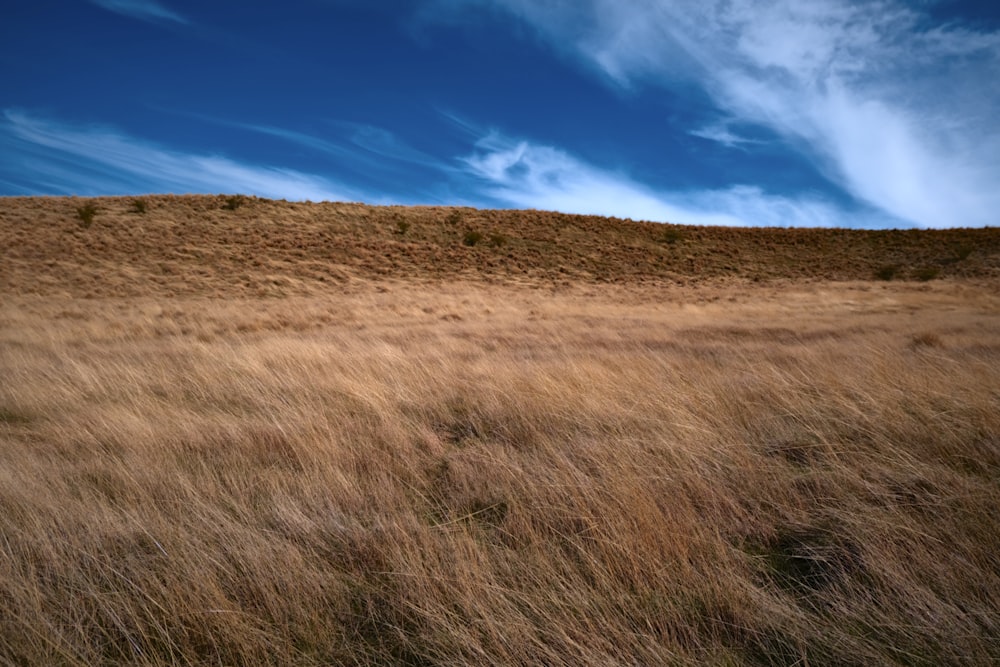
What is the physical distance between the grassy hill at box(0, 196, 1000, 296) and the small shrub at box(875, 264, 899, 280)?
0.11 meters

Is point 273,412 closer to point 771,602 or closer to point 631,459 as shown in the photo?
point 631,459

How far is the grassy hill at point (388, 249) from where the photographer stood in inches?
918

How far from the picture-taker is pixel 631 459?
2896mm

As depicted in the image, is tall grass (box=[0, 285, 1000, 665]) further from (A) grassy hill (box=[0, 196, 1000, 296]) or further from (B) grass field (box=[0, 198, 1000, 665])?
(A) grassy hill (box=[0, 196, 1000, 296])

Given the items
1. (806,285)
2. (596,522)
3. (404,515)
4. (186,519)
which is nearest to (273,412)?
(186,519)

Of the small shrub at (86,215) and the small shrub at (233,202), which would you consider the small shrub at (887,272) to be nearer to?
the small shrub at (233,202)

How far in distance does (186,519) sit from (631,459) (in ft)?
8.46

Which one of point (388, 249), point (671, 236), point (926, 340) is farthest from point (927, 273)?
point (388, 249)

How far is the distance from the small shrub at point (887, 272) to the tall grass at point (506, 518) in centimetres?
3377

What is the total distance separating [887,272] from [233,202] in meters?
49.3

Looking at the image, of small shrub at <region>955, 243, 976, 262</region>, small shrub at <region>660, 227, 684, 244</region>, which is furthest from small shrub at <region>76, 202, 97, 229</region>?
small shrub at <region>955, 243, 976, 262</region>

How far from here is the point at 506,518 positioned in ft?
7.70

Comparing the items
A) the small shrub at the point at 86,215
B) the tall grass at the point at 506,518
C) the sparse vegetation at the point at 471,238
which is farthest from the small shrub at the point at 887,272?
the small shrub at the point at 86,215

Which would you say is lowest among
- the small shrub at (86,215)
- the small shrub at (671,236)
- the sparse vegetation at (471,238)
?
the small shrub at (86,215)
